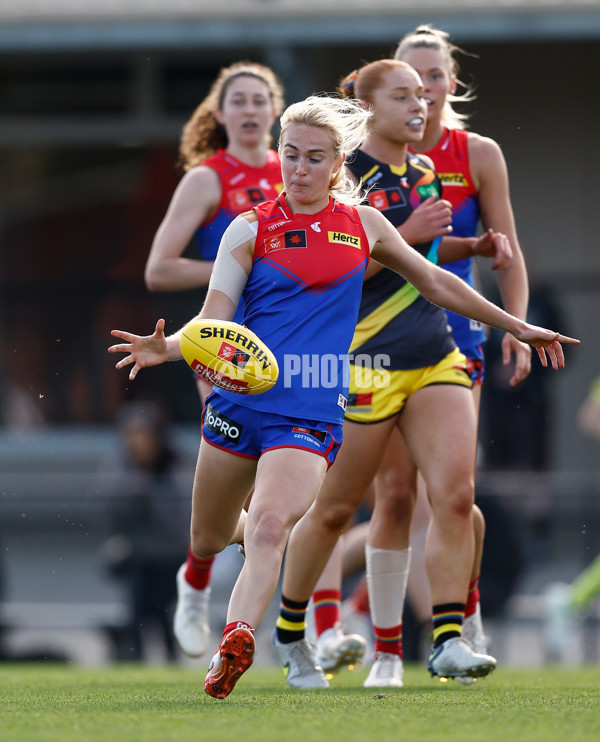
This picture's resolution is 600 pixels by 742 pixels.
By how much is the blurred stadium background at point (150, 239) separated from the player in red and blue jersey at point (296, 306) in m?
4.31

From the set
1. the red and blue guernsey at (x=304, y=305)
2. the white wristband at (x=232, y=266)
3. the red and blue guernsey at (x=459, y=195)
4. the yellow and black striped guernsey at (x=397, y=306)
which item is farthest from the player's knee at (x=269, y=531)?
the red and blue guernsey at (x=459, y=195)

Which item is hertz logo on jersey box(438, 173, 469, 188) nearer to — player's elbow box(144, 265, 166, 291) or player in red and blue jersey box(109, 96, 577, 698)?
player in red and blue jersey box(109, 96, 577, 698)

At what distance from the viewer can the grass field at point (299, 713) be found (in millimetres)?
3578

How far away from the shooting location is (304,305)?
452 centimetres

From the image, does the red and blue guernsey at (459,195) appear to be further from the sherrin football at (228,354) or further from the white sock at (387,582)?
the sherrin football at (228,354)

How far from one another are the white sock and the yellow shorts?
72 centimetres

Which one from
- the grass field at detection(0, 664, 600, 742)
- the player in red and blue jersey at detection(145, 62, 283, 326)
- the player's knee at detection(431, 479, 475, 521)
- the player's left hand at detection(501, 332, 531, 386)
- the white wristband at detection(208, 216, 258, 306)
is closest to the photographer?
the grass field at detection(0, 664, 600, 742)

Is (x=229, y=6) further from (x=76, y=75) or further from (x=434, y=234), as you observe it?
(x=434, y=234)

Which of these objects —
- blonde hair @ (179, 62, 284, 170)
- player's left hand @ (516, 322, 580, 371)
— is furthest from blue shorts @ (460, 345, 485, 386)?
blonde hair @ (179, 62, 284, 170)

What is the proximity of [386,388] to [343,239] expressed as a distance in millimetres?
845

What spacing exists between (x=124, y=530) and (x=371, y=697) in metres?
4.93

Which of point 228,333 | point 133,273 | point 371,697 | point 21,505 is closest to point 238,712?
point 371,697

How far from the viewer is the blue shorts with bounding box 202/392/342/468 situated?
4441 millimetres

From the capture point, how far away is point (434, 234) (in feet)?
17.0
